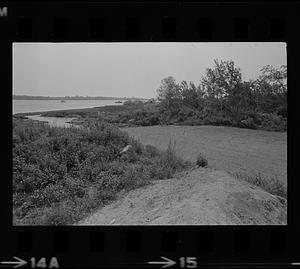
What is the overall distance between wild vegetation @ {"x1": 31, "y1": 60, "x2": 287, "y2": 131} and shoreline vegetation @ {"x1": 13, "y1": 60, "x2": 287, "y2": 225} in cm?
1

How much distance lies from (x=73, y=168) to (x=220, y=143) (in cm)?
209

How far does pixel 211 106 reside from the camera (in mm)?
5547

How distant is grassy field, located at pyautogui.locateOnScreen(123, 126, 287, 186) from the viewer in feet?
17.7

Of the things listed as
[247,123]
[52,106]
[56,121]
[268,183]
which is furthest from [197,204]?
[52,106]

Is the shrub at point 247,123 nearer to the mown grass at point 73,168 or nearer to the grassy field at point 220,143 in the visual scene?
the grassy field at point 220,143

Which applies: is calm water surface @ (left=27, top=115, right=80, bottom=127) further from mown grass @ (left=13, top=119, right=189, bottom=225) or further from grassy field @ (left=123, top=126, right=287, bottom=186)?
grassy field @ (left=123, top=126, right=287, bottom=186)

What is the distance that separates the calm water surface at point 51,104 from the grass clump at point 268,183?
7.10 feet
